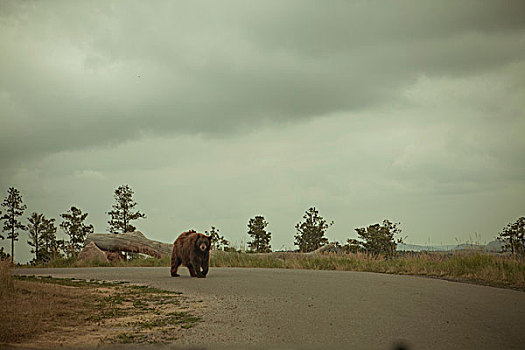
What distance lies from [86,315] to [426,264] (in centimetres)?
1152

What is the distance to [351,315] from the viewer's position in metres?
7.36

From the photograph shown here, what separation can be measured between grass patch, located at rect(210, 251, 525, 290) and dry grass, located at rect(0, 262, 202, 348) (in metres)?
7.84

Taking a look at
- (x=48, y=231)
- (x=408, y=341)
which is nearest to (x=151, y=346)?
(x=408, y=341)

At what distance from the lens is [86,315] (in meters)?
7.54

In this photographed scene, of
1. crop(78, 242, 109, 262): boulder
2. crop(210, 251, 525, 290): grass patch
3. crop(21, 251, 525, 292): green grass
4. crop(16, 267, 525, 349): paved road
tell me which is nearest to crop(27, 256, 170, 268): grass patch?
crop(21, 251, 525, 292): green grass

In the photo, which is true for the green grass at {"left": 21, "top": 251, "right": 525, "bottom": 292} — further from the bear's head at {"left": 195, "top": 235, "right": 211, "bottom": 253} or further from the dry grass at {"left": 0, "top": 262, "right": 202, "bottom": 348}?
the dry grass at {"left": 0, "top": 262, "right": 202, "bottom": 348}

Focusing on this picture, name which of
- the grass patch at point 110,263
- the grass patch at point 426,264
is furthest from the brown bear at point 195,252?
the grass patch at point 110,263

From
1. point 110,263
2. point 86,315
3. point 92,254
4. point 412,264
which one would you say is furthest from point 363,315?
point 92,254

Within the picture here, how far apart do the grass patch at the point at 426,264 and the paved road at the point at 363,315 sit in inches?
63.1

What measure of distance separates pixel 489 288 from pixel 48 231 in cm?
Result: 3874

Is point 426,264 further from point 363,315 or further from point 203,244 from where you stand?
point 363,315

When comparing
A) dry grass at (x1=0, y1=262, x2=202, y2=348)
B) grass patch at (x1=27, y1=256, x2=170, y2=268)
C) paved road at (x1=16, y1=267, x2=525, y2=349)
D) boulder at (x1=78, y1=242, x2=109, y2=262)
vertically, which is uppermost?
boulder at (x1=78, y1=242, x2=109, y2=262)

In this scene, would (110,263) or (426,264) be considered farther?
(110,263)

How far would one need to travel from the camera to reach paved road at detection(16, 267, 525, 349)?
18.9ft
